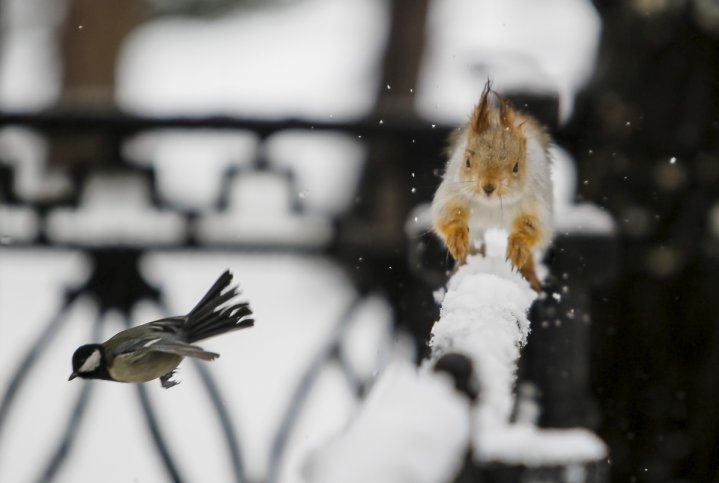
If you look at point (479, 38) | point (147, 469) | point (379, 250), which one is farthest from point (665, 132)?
point (147, 469)

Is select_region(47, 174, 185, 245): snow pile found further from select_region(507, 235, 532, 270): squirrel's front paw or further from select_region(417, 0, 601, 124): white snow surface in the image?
select_region(507, 235, 532, 270): squirrel's front paw

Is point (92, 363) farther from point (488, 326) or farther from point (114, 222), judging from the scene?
point (114, 222)

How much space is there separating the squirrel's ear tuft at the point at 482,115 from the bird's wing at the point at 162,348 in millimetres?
475

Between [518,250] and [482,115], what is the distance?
20cm

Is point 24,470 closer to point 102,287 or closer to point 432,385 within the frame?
point 102,287

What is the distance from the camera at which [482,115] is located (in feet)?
4.32

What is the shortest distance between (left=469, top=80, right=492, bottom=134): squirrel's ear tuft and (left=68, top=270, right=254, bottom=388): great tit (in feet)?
1.23

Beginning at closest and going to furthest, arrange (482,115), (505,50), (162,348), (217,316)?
(162,348) < (217,316) < (482,115) < (505,50)

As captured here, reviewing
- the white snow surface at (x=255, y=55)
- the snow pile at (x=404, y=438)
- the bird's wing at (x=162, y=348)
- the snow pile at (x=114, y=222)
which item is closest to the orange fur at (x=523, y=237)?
the bird's wing at (x=162, y=348)

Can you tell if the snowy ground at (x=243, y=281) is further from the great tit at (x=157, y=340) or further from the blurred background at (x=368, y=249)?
the great tit at (x=157, y=340)

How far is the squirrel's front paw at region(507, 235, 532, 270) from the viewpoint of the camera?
4.55 feet

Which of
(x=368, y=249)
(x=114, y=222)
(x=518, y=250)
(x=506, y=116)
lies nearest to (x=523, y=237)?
(x=518, y=250)

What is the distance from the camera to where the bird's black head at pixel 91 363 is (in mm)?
1215

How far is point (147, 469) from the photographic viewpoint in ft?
10.9
